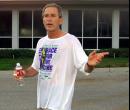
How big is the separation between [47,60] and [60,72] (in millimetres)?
190

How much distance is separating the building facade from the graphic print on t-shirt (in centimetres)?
2796

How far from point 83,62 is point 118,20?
28.4 metres

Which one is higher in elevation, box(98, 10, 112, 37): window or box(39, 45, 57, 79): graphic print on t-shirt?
box(98, 10, 112, 37): window

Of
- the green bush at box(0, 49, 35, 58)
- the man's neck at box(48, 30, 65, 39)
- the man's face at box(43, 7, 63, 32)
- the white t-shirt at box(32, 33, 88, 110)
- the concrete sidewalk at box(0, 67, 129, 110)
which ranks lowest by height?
the concrete sidewalk at box(0, 67, 129, 110)

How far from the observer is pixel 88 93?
13.2 m

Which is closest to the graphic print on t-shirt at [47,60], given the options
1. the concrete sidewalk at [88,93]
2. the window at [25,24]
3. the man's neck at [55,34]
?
the man's neck at [55,34]

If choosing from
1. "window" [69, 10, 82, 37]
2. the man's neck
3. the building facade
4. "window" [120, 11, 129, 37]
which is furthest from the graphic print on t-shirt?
"window" [120, 11, 129, 37]

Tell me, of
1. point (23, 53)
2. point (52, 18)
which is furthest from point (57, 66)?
point (23, 53)

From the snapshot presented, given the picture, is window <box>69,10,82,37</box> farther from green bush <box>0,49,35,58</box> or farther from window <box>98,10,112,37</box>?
green bush <box>0,49,35,58</box>

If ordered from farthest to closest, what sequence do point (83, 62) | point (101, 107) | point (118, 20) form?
point (118, 20)
point (101, 107)
point (83, 62)

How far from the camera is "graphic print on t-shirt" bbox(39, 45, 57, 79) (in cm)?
495

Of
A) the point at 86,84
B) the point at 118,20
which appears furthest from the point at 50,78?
the point at 118,20

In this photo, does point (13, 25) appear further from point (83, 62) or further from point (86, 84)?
point (83, 62)

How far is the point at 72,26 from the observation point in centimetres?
3353
